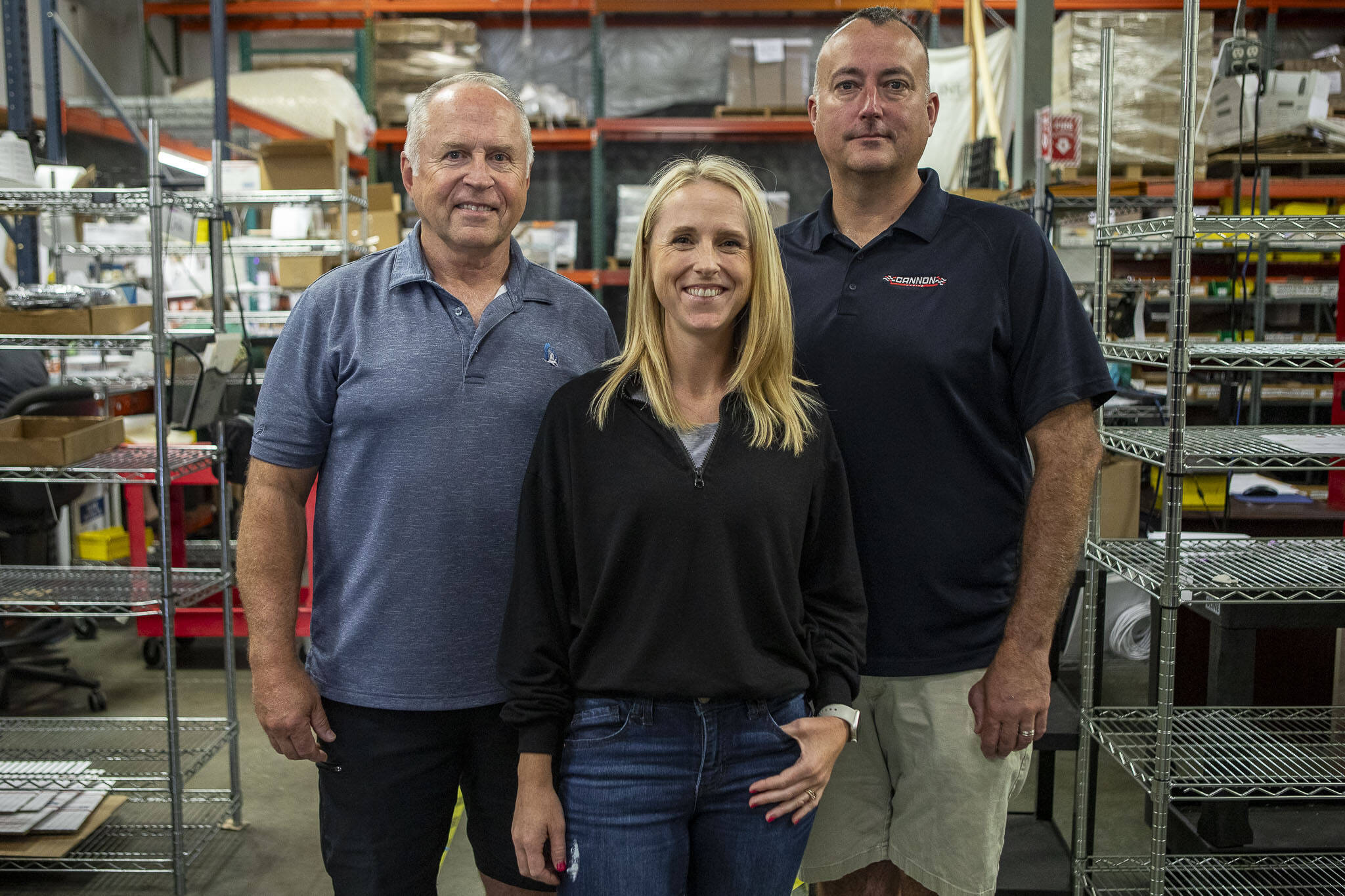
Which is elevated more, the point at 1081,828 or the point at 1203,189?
the point at 1203,189

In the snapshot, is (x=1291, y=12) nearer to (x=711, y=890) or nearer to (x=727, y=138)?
(x=727, y=138)

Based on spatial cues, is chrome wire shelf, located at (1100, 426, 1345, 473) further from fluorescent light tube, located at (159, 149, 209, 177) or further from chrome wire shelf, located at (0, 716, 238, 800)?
fluorescent light tube, located at (159, 149, 209, 177)

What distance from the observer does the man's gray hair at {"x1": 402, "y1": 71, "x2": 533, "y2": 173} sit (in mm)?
1763

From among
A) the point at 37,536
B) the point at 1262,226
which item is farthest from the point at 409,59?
the point at 1262,226

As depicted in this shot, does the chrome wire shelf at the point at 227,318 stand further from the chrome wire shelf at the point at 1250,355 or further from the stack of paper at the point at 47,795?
the chrome wire shelf at the point at 1250,355

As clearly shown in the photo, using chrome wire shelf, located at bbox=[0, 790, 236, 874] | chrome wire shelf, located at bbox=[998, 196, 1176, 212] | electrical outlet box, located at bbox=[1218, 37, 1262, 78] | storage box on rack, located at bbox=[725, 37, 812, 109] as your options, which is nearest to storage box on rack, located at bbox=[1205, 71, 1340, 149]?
chrome wire shelf, located at bbox=[998, 196, 1176, 212]

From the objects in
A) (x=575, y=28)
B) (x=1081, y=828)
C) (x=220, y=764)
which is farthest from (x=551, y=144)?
(x=1081, y=828)

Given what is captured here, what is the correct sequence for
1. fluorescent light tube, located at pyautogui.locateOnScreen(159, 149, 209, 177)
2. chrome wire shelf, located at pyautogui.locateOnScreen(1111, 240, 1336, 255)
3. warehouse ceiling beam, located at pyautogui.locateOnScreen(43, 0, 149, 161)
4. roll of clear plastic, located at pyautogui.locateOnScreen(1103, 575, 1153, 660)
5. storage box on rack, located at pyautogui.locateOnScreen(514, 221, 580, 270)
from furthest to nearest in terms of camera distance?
chrome wire shelf, located at pyautogui.locateOnScreen(1111, 240, 1336, 255) → storage box on rack, located at pyautogui.locateOnScreen(514, 221, 580, 270) → warehouse ceiling beam, located at pyautogui.locateOnScreen(43, 0, 149, 161) → fluorescent light tube, located at pyautogui.locateOnScreen(159, 149, 209, 177) → roll of clear plastic, located at pyautogui.locateOnScreen(1103, 575, 1153, 660)

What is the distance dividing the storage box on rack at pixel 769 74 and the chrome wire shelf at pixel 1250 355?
5.71 m

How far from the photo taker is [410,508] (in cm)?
170

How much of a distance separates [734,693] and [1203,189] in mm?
7732

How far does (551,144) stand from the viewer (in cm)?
811

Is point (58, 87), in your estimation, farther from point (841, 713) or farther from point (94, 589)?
point (841, 713)

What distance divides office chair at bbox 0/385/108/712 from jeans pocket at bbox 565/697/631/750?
3.25 m
